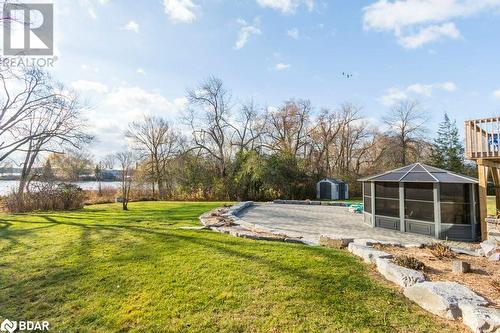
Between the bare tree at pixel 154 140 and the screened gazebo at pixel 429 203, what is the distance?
18408 mm

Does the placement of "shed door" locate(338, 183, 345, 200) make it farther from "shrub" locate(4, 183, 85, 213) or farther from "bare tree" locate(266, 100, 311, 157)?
"shrub" locate(4, 183, 85, 213)

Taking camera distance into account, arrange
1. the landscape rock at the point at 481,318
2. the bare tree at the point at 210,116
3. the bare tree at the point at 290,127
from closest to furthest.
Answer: the landscape rock at the point at 481,318, the bare tree at the point at 210,116, the bare tree at the point at 290,127

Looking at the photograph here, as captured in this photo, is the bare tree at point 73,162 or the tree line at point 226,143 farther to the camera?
the bare tree at point 73,162

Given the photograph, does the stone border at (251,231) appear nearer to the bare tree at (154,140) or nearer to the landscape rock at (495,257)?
the landscape rock at (495,257)

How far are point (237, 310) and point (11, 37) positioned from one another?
38.6 ft

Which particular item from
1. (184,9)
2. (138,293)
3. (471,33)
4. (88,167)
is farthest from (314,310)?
(88,167)

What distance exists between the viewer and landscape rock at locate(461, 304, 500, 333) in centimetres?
232

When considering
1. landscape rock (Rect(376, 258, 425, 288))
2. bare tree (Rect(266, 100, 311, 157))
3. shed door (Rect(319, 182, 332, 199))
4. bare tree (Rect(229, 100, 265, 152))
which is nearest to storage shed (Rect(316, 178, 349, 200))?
shed door (Rect(319, 182, 332, 199))

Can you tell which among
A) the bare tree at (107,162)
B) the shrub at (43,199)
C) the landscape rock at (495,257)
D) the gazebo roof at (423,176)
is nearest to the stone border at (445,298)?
the landscape rock at (495,257)

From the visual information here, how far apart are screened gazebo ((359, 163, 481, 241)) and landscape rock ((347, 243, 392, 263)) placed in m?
3.18

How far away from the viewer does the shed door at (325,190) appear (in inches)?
777

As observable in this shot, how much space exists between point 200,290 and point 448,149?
1184 inches

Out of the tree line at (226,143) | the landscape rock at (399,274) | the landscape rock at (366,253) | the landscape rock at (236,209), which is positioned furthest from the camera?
the tree line at (226,143)

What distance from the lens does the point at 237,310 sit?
9.81ft
